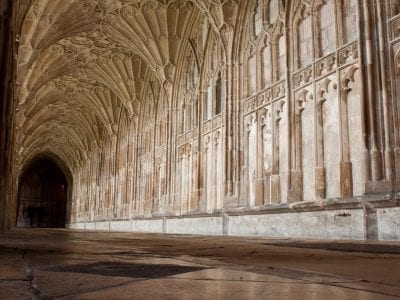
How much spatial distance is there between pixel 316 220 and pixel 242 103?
5168 millimetres

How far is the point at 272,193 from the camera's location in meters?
11.6

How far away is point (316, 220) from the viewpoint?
9.59 meters

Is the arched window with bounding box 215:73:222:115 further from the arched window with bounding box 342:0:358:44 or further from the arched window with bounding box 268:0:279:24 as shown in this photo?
the arched window with bounding box 342:0:358:44

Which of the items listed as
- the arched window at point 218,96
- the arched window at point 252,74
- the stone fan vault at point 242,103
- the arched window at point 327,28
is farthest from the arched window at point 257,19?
the arched window at point 327,28

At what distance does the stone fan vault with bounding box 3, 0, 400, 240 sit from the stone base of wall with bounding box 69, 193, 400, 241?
3 cm

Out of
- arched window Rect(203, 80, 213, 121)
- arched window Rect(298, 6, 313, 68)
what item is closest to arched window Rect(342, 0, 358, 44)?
arched window Rect(298, 6, 313, 68)

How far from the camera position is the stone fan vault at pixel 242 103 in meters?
8.48

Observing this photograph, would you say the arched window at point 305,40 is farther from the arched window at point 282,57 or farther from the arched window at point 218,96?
A: the arched window at point 218,96

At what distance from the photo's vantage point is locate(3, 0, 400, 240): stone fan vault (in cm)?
848

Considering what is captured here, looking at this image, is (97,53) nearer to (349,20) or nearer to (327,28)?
(327,28)

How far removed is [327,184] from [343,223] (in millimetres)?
1269

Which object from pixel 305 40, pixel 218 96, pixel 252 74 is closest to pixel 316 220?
pixel 305 40

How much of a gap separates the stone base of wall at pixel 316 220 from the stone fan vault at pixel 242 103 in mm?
30

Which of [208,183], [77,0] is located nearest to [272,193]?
[208,183]
